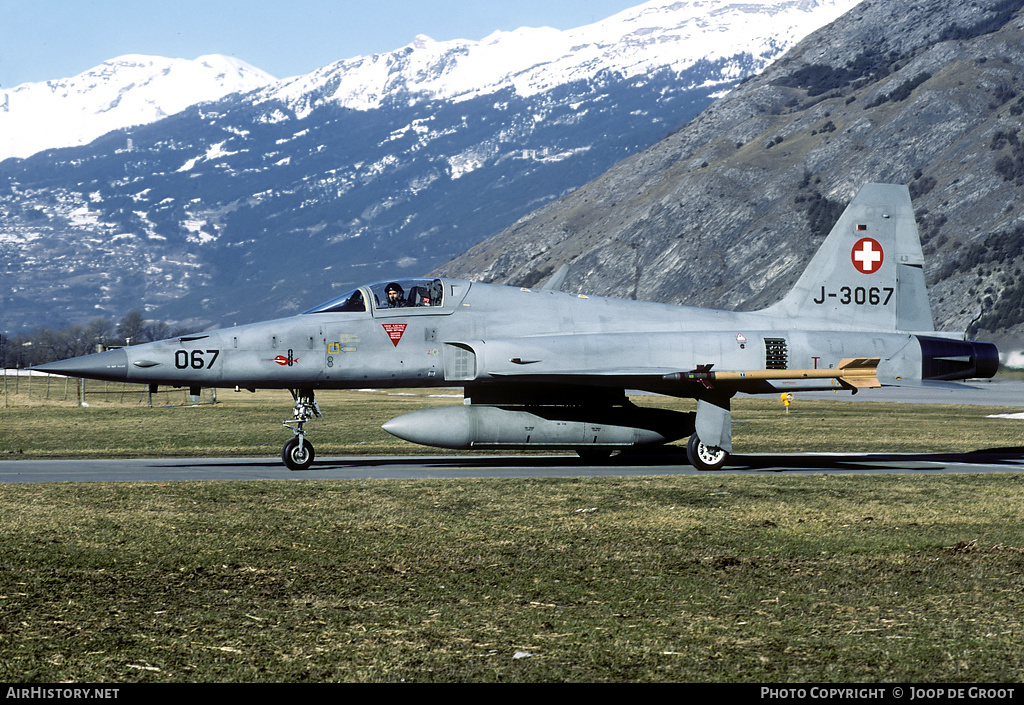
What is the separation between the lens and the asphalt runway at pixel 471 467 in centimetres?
1988

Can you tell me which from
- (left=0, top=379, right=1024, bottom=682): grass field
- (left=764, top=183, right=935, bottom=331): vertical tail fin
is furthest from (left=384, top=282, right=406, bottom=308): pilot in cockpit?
(left=764, top=183, right=935, bottom=331): vertical tail fin

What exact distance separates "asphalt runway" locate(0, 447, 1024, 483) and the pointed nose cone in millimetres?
1906

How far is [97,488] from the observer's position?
663 inches

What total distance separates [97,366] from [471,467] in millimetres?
7533

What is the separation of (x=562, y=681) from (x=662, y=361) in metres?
15.5

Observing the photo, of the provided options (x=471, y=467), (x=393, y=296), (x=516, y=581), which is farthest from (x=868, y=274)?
(x=516, y=581)

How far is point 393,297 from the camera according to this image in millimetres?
21969

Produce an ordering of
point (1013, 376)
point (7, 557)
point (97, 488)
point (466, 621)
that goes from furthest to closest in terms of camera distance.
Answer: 1. point (1013, 376)
2. point (97, 488)
3. point (7, 557)
4. point (466, 621)

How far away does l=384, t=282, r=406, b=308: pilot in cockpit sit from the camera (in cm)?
2195

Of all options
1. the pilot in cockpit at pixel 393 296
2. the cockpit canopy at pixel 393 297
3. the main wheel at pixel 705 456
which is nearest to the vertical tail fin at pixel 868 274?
the main wheel at pixel 705 456

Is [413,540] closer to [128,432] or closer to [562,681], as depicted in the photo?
[562,681]

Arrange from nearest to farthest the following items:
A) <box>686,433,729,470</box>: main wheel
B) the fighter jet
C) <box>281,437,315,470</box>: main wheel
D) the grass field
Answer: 1. the grass field
2. the fighter jet
3. <box>281,437,315,470</box>: main wheel
4. <box>686,433,729,470</box>: main wheel

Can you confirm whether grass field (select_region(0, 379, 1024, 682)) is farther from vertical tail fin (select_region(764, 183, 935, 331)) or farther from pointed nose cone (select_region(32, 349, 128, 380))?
vertical tail fin (select_region(764, 183, 935, 331))

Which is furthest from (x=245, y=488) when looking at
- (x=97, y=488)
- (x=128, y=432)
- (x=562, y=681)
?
(x=128, y=432)
